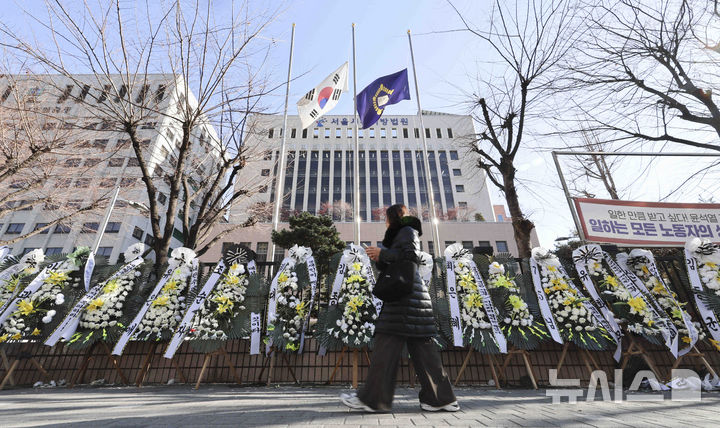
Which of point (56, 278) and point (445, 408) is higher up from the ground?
point (56, 278)

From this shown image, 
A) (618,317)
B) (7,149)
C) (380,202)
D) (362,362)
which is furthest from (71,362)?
(380,202)

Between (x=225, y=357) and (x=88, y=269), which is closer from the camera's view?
(x=225, y=357)

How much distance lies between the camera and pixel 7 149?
7.05 metres

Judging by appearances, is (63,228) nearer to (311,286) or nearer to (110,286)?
(110,286)

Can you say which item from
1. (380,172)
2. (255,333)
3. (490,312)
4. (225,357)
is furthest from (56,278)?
(380,172)

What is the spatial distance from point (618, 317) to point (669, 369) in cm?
130

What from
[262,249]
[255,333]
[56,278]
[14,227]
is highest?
[14,227]

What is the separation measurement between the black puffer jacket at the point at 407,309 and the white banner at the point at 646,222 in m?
5.25

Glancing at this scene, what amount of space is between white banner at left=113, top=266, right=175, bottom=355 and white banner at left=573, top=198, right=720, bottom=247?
27.3ft

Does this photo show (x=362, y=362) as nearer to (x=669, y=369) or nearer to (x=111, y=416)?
(x=111, y=416)

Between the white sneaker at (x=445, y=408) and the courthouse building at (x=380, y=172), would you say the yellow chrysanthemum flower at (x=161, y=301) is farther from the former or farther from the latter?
the courthouse building at (x=380, y=172)

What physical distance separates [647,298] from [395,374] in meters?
4.81

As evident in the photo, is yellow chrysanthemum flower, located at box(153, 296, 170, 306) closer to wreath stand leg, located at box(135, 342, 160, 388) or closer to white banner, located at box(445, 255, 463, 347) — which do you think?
wreath stand leg, located at box(135, 342, 160, 388)

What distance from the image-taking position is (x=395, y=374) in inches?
99.7
